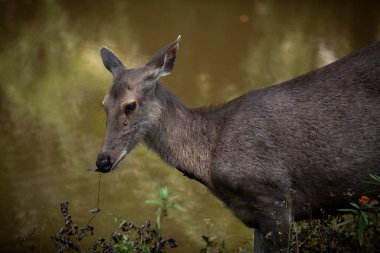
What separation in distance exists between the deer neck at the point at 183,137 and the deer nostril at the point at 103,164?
62cm

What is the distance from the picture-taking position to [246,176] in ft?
19.7

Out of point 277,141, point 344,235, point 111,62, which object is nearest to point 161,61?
point 111,62

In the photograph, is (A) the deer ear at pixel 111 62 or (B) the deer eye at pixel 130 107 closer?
(B) the deer eye at pixel 130 107

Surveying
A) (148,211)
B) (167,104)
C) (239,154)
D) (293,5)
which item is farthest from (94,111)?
(293,5)

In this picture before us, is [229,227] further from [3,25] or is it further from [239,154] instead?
[3,25]

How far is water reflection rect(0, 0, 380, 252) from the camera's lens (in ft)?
27.7

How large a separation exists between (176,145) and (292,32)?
23.8ft

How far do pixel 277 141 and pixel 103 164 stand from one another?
5.26 feet

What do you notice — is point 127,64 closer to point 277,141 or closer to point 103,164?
point 103,164

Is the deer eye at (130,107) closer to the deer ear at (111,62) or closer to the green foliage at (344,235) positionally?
the deer ear at (111,62)

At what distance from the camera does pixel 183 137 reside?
6.56 metres

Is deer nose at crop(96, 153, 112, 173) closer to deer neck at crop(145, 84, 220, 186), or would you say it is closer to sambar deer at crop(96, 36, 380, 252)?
sambar deer at crop(96, 36, 380, 252)

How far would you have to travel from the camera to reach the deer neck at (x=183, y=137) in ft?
21.1

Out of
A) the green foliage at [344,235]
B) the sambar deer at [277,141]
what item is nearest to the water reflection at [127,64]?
the sambar deer at [277,141]
